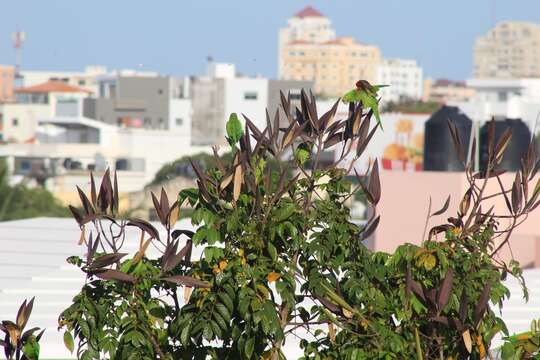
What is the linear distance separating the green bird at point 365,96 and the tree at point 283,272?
0.20 ft

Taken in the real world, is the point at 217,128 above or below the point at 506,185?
below

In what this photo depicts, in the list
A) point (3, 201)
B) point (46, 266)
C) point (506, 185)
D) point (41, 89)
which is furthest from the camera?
point (41, 89)

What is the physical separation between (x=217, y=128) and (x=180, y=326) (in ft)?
327

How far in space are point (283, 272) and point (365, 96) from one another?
0.73m

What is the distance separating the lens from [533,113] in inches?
4163

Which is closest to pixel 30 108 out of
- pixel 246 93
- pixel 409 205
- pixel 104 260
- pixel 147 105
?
pixel 147 105

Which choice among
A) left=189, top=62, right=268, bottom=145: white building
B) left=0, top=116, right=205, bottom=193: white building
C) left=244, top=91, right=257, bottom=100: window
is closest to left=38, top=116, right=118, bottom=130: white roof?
left=0, top=116, right=205, bottom=193: white building

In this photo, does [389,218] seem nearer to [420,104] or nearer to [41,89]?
[41,89]

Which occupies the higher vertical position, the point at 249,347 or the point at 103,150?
the point at 249,347

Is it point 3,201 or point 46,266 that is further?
point 3,201

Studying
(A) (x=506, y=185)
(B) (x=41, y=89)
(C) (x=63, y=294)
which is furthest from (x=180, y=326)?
(B) (x=41, y=89)

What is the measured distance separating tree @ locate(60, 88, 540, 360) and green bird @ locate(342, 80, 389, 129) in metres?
0.06

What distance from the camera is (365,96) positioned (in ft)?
18.7

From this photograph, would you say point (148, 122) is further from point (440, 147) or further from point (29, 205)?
point (440, 147)
